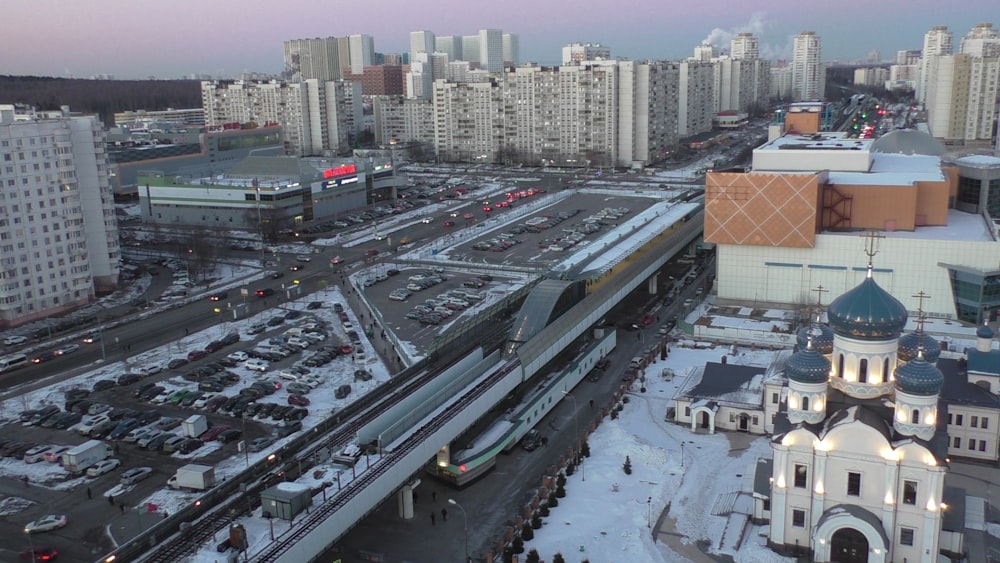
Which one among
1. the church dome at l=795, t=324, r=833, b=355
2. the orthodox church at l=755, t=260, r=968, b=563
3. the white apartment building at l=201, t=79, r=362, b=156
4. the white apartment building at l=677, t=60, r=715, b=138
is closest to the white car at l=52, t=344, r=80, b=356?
the orthodox church at l=755, t=260, r=968, b=563

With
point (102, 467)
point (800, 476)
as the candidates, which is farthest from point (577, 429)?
point (102, 467)

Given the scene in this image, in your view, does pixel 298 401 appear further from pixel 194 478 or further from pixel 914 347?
pixel 914 347

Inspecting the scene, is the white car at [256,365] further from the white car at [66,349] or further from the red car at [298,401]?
A: the white car at [66,349]

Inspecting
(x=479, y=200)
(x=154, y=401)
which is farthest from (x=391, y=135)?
(x=154, y=401)

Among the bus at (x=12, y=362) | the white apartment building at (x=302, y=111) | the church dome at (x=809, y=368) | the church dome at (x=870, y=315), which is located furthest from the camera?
the white apartment building at (x=302, y=111)

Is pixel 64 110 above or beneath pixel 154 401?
above

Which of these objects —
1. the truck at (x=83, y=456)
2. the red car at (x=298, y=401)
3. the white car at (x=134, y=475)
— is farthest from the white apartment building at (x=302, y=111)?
the white car at (x=134, y=475)

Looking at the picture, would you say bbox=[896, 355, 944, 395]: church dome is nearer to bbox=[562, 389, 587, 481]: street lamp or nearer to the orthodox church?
the orthodox church

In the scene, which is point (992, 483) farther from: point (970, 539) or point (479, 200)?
point (479, 200)
